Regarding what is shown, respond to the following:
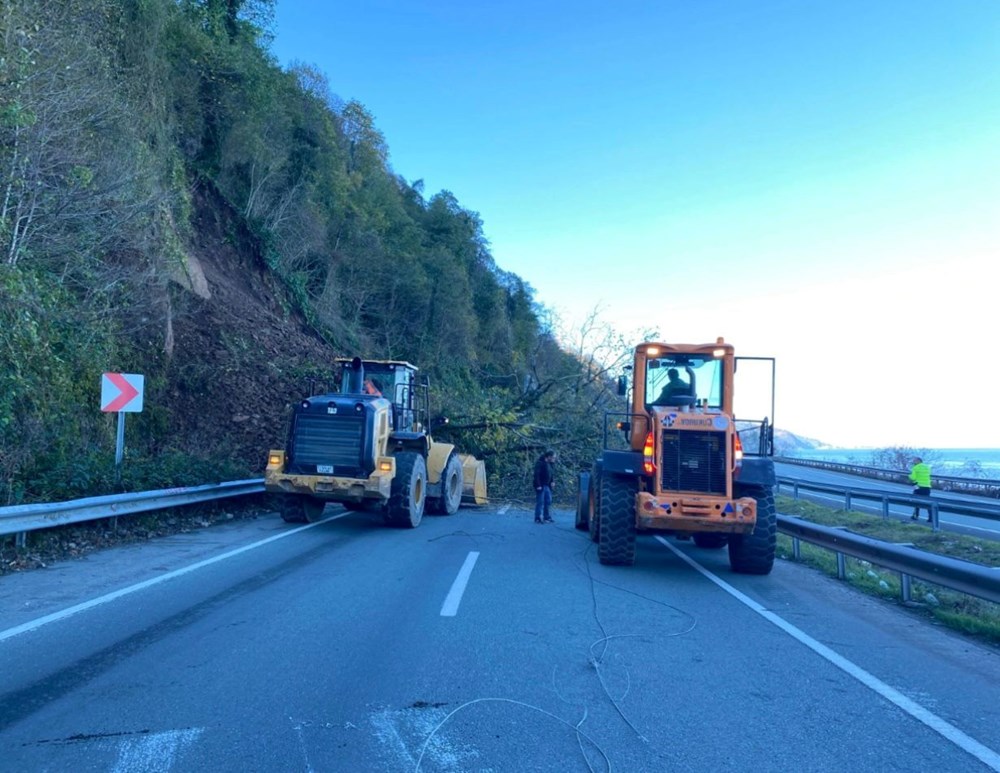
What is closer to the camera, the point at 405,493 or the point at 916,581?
the point at 916,581

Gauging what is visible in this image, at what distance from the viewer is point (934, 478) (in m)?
34.5

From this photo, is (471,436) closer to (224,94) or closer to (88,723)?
(224,94)

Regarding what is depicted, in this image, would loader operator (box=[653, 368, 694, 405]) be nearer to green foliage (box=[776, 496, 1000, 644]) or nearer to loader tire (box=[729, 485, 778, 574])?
loader tire (box=[729, 485, 778, 574])

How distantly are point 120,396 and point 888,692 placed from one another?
11.9m

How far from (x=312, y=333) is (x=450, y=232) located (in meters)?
20.6

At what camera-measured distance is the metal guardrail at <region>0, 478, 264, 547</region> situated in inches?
372

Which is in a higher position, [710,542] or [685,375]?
[685,375]

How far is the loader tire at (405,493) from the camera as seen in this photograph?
14.5m

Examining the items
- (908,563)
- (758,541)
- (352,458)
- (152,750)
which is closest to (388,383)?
(352,458)

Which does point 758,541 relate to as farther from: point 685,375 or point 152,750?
point 152,750

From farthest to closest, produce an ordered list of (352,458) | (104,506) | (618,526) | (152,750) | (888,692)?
(352,458)
(104,506)
(618,526)
(888,692)
(152,750)

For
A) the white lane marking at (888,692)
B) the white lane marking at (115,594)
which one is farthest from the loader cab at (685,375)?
the white lane marking at (115,594)

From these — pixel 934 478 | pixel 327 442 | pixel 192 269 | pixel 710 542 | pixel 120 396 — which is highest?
pixel 192 269

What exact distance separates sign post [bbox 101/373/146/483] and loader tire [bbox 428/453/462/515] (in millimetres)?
6409
